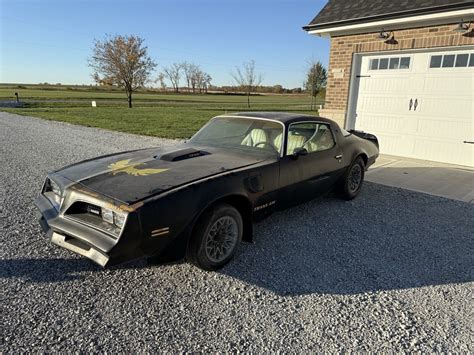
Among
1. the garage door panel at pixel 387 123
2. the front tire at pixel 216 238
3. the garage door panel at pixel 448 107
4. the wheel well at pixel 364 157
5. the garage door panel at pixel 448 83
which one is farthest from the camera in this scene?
the garage door panel at pixel 387 123

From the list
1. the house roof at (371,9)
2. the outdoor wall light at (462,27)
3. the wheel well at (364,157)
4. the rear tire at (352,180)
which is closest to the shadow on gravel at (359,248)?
the rear tire at (352,180)

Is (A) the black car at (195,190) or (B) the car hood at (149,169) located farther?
(B) the car hood at (149,169)

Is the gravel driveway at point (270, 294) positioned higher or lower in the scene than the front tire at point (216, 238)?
lower

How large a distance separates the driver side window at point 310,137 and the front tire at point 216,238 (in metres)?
1.27

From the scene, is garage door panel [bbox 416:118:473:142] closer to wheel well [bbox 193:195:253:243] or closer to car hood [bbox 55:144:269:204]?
car hood [bbox 55:144:269:204]

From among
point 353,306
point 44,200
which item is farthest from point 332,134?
point 44,200

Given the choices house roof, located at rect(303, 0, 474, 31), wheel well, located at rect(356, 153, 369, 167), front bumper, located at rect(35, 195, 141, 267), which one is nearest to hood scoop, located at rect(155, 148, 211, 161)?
front bumper, located at rect(35, 195, 141, 267)

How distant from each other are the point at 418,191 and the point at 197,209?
14.0 feet

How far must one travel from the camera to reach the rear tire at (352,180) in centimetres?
475

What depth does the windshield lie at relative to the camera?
150 inches

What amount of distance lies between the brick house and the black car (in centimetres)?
434

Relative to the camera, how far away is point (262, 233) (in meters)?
3.77

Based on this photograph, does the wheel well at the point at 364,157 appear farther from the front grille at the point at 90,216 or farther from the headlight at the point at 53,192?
the headlight at the point at 53,192

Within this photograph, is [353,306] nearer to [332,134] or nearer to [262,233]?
[262,233]
